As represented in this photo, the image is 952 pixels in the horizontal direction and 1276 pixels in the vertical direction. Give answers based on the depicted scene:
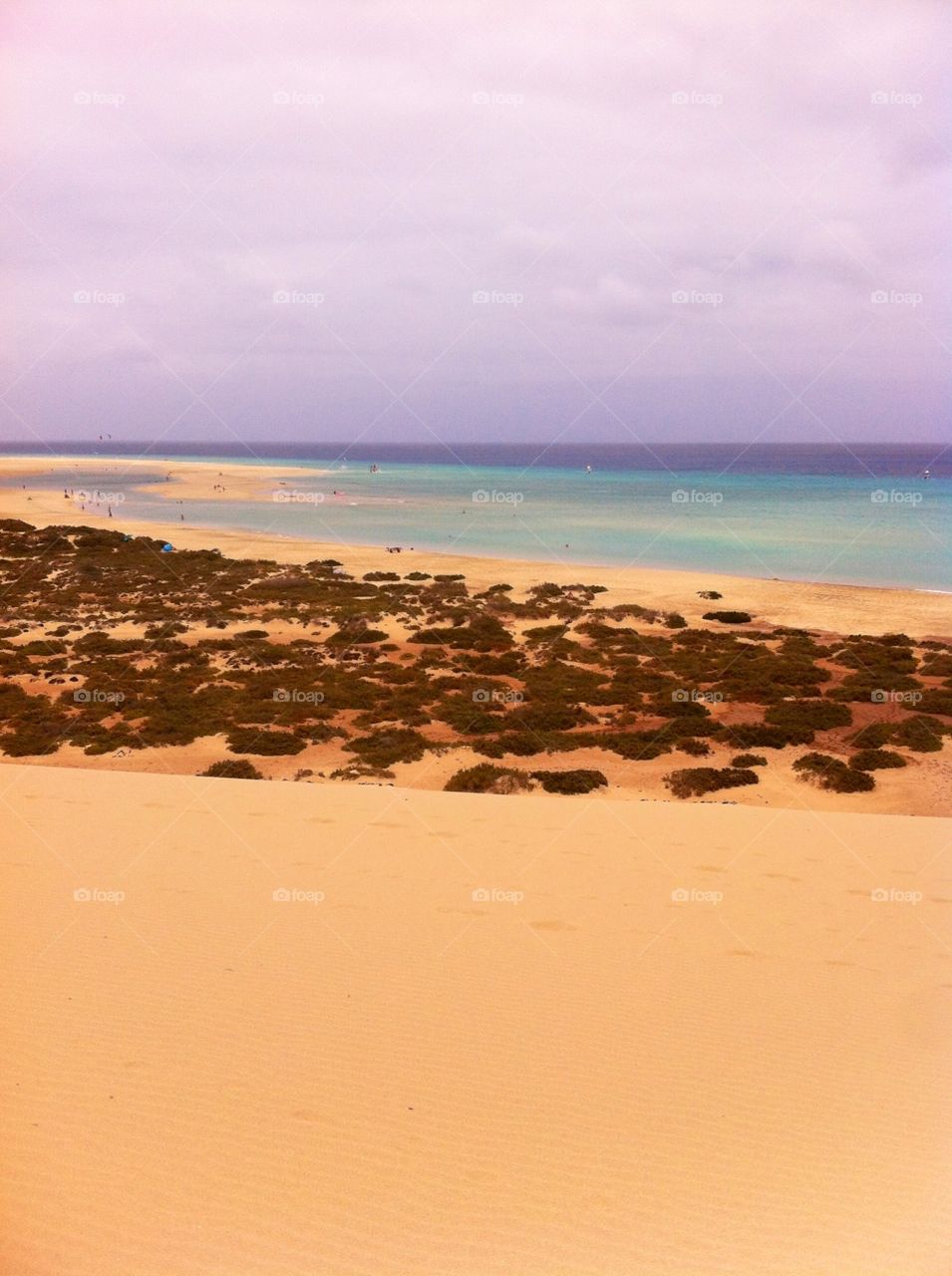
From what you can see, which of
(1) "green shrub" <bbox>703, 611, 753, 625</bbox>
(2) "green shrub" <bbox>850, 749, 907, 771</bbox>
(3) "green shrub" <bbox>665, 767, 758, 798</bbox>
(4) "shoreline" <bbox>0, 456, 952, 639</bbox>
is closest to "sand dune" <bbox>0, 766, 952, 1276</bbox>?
(3) "green shrub" <bbox>665, 767, 758, 798</bbox>

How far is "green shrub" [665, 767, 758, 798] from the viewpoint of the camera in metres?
13.9

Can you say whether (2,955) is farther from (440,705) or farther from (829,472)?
(829,472)

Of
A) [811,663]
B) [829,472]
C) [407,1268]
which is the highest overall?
[829,472]

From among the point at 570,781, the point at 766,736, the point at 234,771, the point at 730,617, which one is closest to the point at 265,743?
the point at 234,771

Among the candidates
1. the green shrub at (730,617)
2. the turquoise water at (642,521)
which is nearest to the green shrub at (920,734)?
the green shrub at (730,617)

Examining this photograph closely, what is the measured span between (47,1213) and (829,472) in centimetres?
11790

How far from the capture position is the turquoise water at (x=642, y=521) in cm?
4228

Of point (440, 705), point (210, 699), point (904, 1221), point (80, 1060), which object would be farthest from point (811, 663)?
point (80, 1060)

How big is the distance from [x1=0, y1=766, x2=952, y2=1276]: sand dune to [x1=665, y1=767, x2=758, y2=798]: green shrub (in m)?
3.03

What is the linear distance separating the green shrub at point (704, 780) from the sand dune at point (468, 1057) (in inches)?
119

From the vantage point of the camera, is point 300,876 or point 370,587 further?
point 370,587

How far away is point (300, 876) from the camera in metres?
9.52

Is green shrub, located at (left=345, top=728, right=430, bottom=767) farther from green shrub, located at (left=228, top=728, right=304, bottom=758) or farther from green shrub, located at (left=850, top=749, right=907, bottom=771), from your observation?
green shrub, located at (left=850, top=749, right=907, bottom=771)

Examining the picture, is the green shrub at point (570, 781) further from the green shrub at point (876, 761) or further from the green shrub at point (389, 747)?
the green shrub at point (876, 761)
